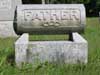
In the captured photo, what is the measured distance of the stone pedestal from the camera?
6586mm

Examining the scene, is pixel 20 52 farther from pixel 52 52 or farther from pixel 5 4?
pixel 5 4

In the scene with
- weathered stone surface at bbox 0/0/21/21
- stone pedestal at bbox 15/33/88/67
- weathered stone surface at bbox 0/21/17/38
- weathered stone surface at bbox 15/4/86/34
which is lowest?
weathered stone surface at bbox 0/21/17/38

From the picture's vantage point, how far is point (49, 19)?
8.01 metres

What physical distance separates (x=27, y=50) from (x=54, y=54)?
486mm

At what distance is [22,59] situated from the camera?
658 centimetres

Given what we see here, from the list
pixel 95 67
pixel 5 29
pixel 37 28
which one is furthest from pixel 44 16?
pixel 5 29

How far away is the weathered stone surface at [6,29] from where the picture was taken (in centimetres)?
1318

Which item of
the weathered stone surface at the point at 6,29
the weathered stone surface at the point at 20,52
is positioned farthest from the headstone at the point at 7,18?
the weathered stone surface at the point at 20,52

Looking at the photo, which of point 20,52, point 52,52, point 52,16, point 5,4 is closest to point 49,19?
point 52,16

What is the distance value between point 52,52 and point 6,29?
676 cm

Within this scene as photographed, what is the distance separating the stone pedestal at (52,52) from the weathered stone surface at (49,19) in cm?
133

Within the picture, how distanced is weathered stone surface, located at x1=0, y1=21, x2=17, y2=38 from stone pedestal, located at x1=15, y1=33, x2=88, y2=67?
6.52 meters

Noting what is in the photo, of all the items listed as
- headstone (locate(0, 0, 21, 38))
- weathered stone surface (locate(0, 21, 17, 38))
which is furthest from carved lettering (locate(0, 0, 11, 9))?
weathered stone surface (locate(0, 21, 17, 38))

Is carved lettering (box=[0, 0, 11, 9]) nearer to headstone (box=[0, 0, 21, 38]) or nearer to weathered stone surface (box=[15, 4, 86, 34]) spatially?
headstone (box=[0, 0, 21, 38])
